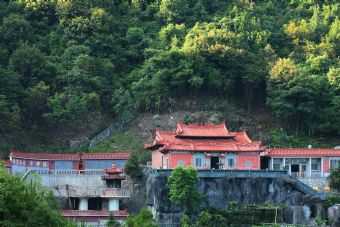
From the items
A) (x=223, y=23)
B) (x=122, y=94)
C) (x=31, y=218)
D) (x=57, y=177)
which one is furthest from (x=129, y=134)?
(x=31, y=218)

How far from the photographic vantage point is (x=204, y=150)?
53.5 metres

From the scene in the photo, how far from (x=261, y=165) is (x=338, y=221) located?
8190 mm

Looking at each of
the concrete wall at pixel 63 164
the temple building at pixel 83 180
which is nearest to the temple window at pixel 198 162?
the temple building at pixel 83 180

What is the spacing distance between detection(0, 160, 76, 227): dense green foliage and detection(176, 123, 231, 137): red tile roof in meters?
25.4

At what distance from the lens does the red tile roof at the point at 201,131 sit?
181ft

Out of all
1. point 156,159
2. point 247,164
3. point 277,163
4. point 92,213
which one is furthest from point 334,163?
point 92,213

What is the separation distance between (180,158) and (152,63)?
1266cm

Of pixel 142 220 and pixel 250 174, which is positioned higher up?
pixel 250 174

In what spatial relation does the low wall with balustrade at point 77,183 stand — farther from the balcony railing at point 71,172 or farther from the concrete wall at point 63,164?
the concrete wall at point 63,164

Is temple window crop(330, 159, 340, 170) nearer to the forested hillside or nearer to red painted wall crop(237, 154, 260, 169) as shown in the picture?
red painted wall crop(237, 154, 260, 169)

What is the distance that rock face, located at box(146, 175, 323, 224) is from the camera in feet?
164

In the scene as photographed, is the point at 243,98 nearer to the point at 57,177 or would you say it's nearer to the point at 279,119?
the point at 279,119

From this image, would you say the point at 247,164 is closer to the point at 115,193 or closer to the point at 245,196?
the point at 245,196

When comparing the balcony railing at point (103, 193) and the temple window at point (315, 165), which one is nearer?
the balcony railing at point (103, 193)
